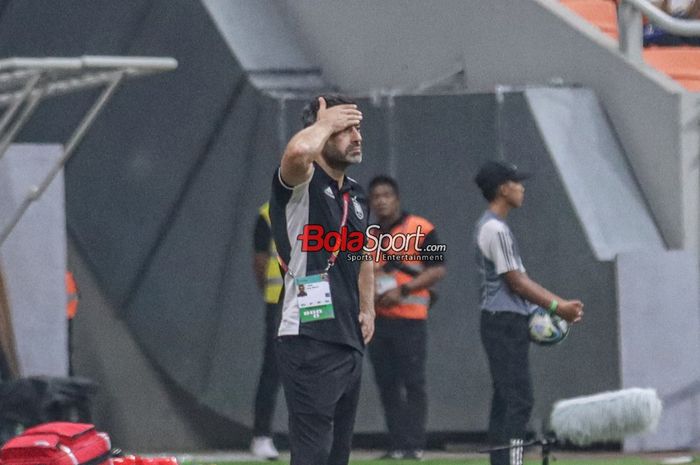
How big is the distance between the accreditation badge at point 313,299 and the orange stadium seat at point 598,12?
7.28m

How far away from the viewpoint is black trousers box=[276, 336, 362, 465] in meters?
7.12

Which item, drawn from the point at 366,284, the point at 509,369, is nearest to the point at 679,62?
the point at 509,369

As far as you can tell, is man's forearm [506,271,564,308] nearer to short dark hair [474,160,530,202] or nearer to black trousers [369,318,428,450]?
short dark hair [474,160,530,202]

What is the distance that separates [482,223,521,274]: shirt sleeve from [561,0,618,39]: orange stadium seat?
453 centimetres

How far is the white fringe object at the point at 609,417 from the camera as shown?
8.44m

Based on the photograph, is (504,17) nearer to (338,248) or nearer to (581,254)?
(581,254)

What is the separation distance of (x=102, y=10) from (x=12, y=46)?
2.70 feet

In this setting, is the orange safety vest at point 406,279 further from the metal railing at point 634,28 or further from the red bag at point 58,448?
the red bag at point 58,448

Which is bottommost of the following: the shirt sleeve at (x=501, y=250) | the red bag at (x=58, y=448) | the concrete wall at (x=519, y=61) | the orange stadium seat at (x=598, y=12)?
the red bag at (x=58, y=448)

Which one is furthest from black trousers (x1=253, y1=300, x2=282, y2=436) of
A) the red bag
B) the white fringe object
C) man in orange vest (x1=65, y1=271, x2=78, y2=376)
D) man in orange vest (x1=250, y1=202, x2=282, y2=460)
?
the white fringe object

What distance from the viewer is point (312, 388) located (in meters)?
7.14

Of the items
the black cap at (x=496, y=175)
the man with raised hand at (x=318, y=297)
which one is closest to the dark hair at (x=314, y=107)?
the man with raised hand at (x=318, y=297)

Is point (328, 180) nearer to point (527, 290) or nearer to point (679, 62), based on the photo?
point (527, 290)

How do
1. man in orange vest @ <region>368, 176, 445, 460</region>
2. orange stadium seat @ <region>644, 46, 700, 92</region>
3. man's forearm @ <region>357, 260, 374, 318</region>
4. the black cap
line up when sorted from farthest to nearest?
orange stadium seat @ <region>644, 46, 700, 92</region> < man in orange vest @ <region>368, 176, 445, 460</region> < the black cap < man's forearm @ <region>357, 260, 374, 318</region>
